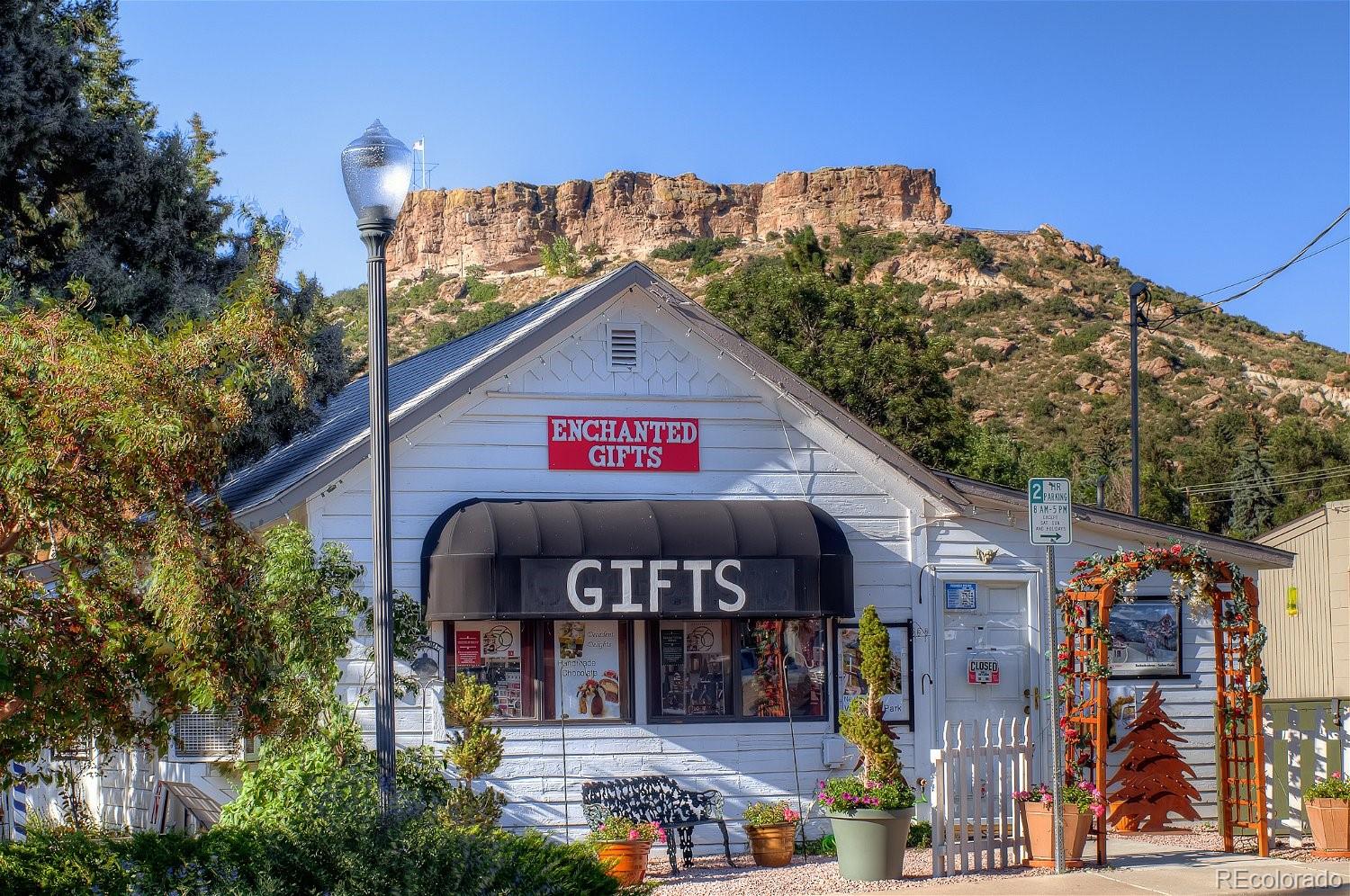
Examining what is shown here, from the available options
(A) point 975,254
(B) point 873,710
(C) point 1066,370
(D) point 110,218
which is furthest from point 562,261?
(B) point 873,710

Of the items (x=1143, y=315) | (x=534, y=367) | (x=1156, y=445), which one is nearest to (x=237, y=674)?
(x=534, y=367)

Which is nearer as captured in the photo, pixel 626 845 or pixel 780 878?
pixel 626 845

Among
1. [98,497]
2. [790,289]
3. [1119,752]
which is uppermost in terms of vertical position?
[790,289]

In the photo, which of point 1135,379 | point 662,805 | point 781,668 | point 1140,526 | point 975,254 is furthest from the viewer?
point 975,254

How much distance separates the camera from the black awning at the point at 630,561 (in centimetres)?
1272

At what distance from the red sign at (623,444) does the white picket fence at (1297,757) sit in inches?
243

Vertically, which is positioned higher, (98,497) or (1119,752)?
(98,497)

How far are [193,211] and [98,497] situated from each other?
41.5 feet

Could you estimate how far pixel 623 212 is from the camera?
12550 cm

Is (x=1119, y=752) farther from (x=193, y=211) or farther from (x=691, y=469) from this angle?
(x=193, y=211)

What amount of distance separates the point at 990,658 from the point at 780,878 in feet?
12.5

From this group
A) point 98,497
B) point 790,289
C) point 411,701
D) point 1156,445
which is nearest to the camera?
point 98,497

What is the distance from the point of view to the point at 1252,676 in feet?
43.0

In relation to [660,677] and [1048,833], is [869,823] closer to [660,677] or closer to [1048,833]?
[1048,833]
